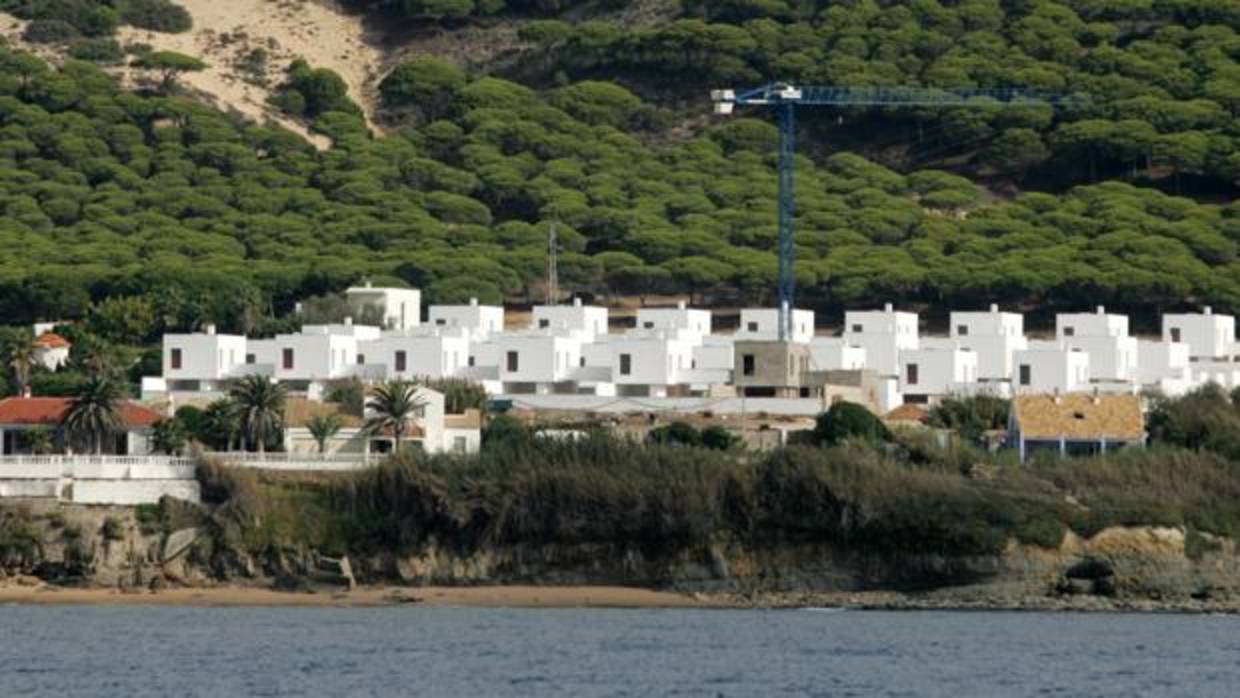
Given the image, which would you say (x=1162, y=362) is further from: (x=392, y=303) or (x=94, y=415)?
(x=94, y=415)

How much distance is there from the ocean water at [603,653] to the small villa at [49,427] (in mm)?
12909

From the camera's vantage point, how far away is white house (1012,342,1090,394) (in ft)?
412

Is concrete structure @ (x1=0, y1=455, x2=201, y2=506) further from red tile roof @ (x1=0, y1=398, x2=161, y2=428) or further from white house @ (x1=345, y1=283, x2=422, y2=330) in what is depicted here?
white house @ (x1=345, y1=283, x2=422, y2=330)

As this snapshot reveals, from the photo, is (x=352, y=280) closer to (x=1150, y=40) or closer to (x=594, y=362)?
(x=594, y=362)

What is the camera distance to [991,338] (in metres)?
130

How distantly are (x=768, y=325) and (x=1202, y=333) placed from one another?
16.0 metres

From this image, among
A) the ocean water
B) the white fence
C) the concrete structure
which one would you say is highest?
the white fence

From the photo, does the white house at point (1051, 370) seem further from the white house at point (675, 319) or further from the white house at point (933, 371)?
the white house at point (675, 319)

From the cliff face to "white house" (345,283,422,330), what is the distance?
4457 cm

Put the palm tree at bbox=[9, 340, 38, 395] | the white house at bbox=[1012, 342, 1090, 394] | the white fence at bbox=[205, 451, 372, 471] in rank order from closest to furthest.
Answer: the white fence at bbox=[205, 451, 372, 471]
the palm tree at bbox=[9, 340, 38, 395]
the white house at bbox=[1012, 342, 1090, 394]

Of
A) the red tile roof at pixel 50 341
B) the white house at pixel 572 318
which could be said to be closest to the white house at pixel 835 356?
the white house at pixel 572 318

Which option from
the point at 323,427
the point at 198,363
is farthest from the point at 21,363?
the point at 323,427

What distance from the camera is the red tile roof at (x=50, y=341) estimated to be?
425ft

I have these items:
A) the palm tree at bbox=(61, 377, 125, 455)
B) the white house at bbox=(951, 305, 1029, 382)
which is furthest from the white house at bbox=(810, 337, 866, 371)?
the palm tree at bbox=(61, 377, 125, 455)
